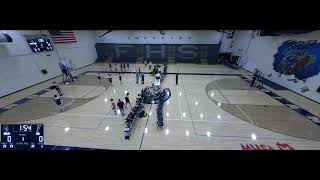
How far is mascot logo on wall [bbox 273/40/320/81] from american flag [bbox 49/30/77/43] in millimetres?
24400

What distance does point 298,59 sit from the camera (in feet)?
42.3

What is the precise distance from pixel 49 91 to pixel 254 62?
74.1 ft

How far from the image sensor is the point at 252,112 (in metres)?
9.95

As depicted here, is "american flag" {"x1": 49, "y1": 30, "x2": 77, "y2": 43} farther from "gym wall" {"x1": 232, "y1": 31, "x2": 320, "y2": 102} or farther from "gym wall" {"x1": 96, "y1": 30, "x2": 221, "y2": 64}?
"gym wall" {"x1": 232, "y1": 31, "x2": 320, "y2": 102}

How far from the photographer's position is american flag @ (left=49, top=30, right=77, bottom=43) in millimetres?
18477

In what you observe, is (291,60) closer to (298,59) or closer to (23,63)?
(298,59)

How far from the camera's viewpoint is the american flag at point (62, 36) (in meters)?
18.5

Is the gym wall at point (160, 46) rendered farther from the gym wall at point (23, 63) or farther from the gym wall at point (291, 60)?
the gym wall at point (23, 63)

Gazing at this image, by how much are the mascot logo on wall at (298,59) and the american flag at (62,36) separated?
2440cm

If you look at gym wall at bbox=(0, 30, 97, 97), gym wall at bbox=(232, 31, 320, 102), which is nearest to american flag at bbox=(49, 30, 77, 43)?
gym wall at bbox=(0, 30, 97, 97)
